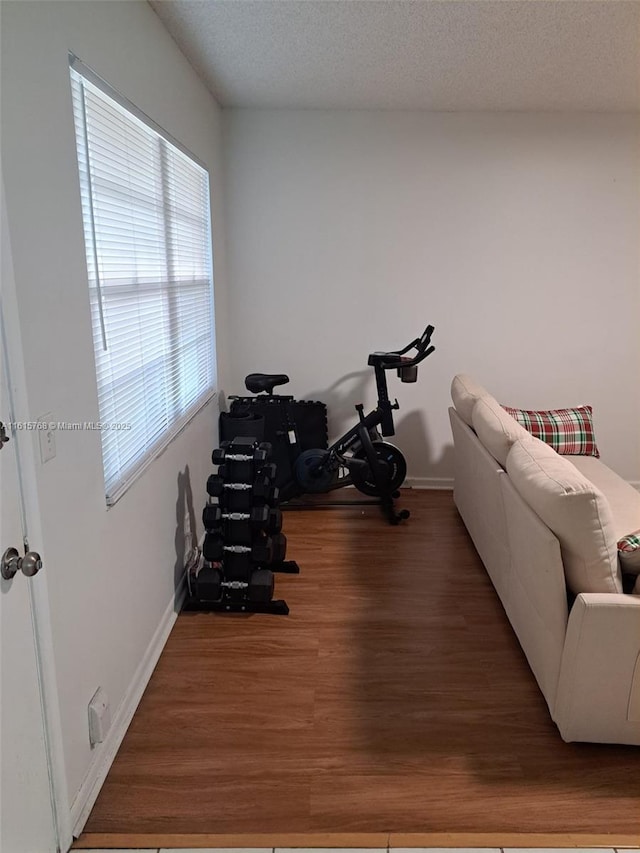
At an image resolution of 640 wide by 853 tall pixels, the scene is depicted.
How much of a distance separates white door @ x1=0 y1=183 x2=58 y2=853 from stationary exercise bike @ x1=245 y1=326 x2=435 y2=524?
8.48ft

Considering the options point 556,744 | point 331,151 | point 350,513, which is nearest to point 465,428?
point 350,513

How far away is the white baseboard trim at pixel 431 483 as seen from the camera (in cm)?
464

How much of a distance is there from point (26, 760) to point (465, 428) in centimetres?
262

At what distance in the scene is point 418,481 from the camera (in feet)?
15.3

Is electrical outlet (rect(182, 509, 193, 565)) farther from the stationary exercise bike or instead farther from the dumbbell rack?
the stationary exercise bike

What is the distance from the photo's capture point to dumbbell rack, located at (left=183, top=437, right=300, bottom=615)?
2938 millimetres

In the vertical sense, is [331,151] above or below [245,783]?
above

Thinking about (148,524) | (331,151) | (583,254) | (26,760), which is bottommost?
(26,760)

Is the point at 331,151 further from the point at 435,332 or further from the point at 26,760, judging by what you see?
the point at 26,760

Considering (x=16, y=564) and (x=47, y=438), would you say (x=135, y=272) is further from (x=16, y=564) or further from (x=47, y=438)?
(x=16, y=564)

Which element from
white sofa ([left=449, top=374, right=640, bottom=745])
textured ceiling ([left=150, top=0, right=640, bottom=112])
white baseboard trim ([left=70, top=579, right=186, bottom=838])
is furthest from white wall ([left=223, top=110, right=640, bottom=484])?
white baseboard trim ([left=70, top=579, right=186, bottom=838])

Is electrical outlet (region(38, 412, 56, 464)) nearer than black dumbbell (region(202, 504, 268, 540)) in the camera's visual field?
Yes

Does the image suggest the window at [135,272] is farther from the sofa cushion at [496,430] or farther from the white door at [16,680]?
the sofa cushion at [496,430]

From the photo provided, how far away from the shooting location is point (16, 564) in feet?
4.72
